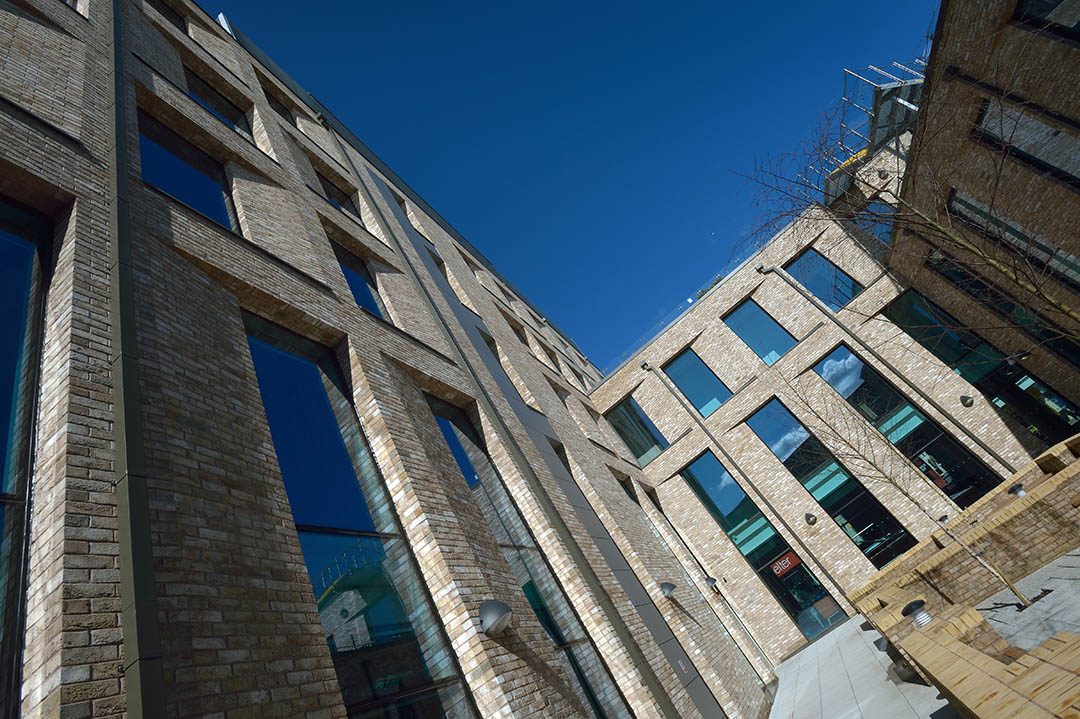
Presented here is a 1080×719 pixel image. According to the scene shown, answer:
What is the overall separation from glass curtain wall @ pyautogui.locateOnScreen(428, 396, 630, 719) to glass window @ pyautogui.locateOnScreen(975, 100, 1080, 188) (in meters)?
9.79

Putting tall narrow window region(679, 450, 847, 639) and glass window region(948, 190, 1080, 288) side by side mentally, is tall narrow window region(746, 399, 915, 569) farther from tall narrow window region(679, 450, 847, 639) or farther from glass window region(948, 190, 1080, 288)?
glass window region(948, 190, 1080, 288)

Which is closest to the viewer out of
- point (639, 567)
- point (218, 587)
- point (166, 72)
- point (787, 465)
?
point (218, 587)

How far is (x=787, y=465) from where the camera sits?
16.3 meters

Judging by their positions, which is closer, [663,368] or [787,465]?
[787,465]

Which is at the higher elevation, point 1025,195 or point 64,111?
point 64,111

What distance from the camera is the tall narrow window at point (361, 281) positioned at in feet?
32.1

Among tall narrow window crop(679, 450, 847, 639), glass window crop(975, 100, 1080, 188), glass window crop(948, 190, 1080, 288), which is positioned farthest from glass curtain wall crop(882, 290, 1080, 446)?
tall narrow window crop(679, 450, 847, 639)

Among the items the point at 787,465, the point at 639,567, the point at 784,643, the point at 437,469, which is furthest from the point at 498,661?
the point at 787,465

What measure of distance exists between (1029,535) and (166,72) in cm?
1698

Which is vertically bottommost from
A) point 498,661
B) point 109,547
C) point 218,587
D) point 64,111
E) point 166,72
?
point 498,661

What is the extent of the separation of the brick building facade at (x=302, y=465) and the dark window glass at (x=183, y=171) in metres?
0.05

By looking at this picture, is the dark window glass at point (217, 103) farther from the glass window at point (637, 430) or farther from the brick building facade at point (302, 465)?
the glass window at point (637, 430)

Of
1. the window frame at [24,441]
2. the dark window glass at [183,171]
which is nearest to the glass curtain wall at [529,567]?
the dark window glass at [183,171]

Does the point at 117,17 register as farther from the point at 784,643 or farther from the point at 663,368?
the point at 784,643
